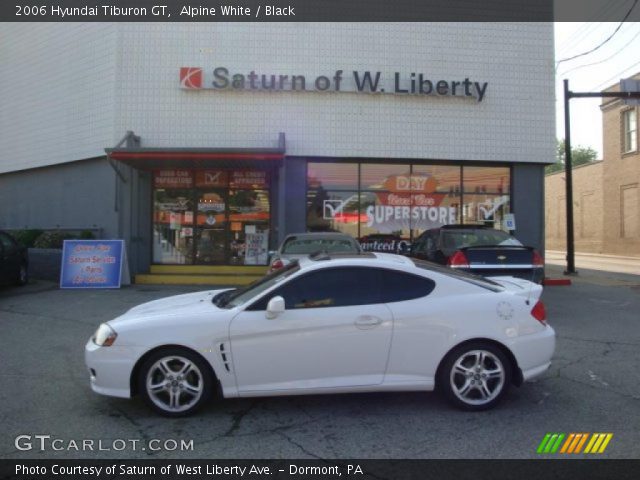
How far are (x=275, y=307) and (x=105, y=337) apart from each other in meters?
1.52

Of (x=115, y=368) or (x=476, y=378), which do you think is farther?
(x=476, y=378)

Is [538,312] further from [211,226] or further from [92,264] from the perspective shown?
[211,226]

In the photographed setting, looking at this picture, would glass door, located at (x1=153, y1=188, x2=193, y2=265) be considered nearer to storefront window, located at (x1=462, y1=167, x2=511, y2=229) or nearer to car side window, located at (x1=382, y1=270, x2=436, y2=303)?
storefront window, located at (x1=462, y1=167, x2=511, y2=229)

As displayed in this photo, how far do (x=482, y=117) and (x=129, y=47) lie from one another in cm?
1038

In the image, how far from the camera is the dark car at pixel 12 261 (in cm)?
1245

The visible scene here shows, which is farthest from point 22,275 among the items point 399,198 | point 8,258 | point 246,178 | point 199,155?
point 399,198

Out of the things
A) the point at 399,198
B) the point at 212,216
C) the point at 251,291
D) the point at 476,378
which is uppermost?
the point at 399,198

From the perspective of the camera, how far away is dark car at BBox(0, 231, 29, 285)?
490 inches

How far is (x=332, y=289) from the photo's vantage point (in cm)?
480

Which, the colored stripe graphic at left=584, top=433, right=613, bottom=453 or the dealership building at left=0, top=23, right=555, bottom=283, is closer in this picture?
the colored stripe graphic at left=584, top=433, right=613, bottom=453

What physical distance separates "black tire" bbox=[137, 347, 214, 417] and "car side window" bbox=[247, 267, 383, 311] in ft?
2.21

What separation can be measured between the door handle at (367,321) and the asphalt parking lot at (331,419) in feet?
2.57

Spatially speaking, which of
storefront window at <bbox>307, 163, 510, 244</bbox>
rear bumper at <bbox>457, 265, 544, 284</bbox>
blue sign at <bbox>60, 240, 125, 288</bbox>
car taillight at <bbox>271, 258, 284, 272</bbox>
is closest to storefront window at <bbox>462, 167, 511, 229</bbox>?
storefront window at <bbox>307, 163, 510, 244</bbox>
